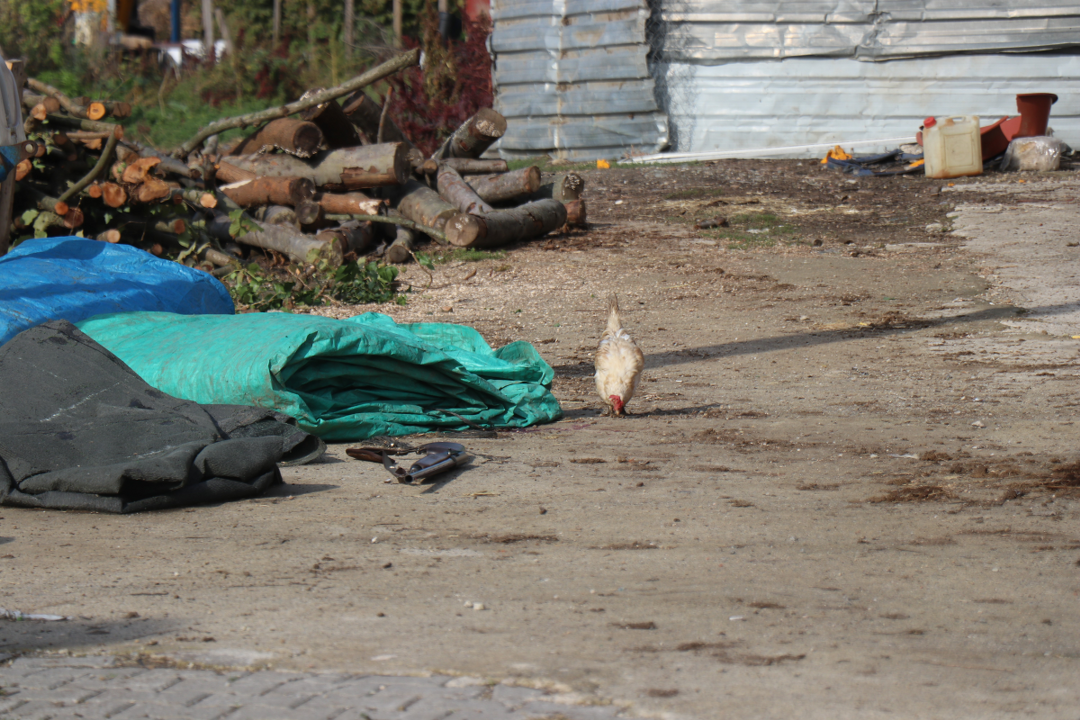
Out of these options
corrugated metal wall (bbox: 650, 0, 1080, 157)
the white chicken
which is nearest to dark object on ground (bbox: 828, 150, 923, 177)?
corrugated metal wall (bbox: 650, 0, 1080, 157)

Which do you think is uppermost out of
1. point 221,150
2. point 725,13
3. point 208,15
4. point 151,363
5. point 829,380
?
point 208,15

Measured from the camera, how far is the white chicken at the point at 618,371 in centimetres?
496

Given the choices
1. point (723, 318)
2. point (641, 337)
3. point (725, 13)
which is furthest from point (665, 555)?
point (725, 13)

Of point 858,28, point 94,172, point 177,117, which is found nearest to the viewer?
point 94,172

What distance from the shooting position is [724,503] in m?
3.62

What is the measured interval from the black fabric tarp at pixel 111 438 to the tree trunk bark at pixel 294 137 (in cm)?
617

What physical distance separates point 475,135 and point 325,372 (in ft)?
24.4

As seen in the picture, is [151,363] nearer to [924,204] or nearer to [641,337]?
[641,337]

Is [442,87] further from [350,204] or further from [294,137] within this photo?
[350,204]

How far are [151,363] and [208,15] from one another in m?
23.3

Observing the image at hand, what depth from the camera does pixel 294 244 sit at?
9172mm

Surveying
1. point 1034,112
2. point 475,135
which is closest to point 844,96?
point 1034,112

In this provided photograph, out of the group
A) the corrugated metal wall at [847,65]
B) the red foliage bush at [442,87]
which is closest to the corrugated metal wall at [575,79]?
the corrugated metal wall at [847,65]

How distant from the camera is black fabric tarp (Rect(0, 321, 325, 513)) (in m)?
3.47
